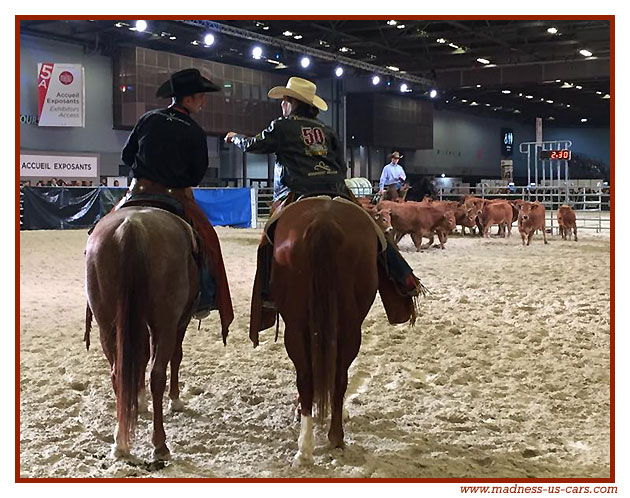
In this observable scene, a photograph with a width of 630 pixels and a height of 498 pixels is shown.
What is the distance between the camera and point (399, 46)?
22.6 m

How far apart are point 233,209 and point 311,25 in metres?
5.46

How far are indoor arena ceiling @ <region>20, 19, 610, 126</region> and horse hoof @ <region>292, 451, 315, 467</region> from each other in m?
14.2

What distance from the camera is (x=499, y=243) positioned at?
1309cm

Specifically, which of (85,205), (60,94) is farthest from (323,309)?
(60,94)

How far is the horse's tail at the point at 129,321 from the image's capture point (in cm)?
289

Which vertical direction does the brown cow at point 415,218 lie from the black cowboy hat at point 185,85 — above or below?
below

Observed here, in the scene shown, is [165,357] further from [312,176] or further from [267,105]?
[267,105]

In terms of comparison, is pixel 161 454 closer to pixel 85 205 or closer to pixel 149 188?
pixel 149 188

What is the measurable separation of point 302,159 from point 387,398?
1484 mm

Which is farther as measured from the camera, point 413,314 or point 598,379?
point 598,379

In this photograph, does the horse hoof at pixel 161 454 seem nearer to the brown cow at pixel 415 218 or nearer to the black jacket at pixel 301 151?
the black jacket at pixel 301 151

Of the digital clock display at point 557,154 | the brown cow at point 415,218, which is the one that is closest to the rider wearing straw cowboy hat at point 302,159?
the brown cow at point 415,218

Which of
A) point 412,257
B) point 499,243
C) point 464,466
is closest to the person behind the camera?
point 464,466

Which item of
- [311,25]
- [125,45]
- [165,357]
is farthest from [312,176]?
[125,45]
